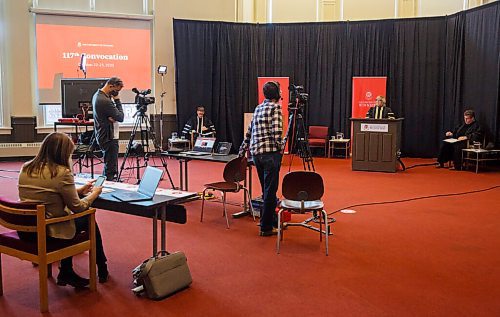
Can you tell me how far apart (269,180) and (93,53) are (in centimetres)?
737

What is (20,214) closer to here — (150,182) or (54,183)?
(54,183)

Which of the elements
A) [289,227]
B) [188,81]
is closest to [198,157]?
[289,227]

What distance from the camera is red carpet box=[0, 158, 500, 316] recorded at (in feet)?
10.8

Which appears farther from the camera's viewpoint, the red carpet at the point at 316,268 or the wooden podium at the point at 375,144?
the wooden podium at the point at 375,144

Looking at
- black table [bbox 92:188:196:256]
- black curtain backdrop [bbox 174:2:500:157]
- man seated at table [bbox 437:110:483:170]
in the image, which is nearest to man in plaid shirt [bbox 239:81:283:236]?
black table [bbox 92:188:196:256]

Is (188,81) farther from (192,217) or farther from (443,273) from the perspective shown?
(443,273)

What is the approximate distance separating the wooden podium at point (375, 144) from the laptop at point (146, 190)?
596 centimetres

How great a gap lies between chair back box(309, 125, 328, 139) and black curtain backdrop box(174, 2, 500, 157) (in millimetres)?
303

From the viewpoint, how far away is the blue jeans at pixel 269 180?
4801mm

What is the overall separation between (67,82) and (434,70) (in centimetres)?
762

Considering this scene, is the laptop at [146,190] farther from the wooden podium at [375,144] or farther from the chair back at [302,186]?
the wooden podium at [375,144]

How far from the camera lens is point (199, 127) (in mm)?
11062

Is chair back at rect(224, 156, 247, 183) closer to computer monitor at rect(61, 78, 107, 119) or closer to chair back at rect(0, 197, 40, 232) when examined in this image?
chair back at rect(0, 197, 40, 232)

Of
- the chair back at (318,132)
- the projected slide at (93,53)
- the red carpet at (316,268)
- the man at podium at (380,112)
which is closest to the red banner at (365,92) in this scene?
the chair back at (318,132)
